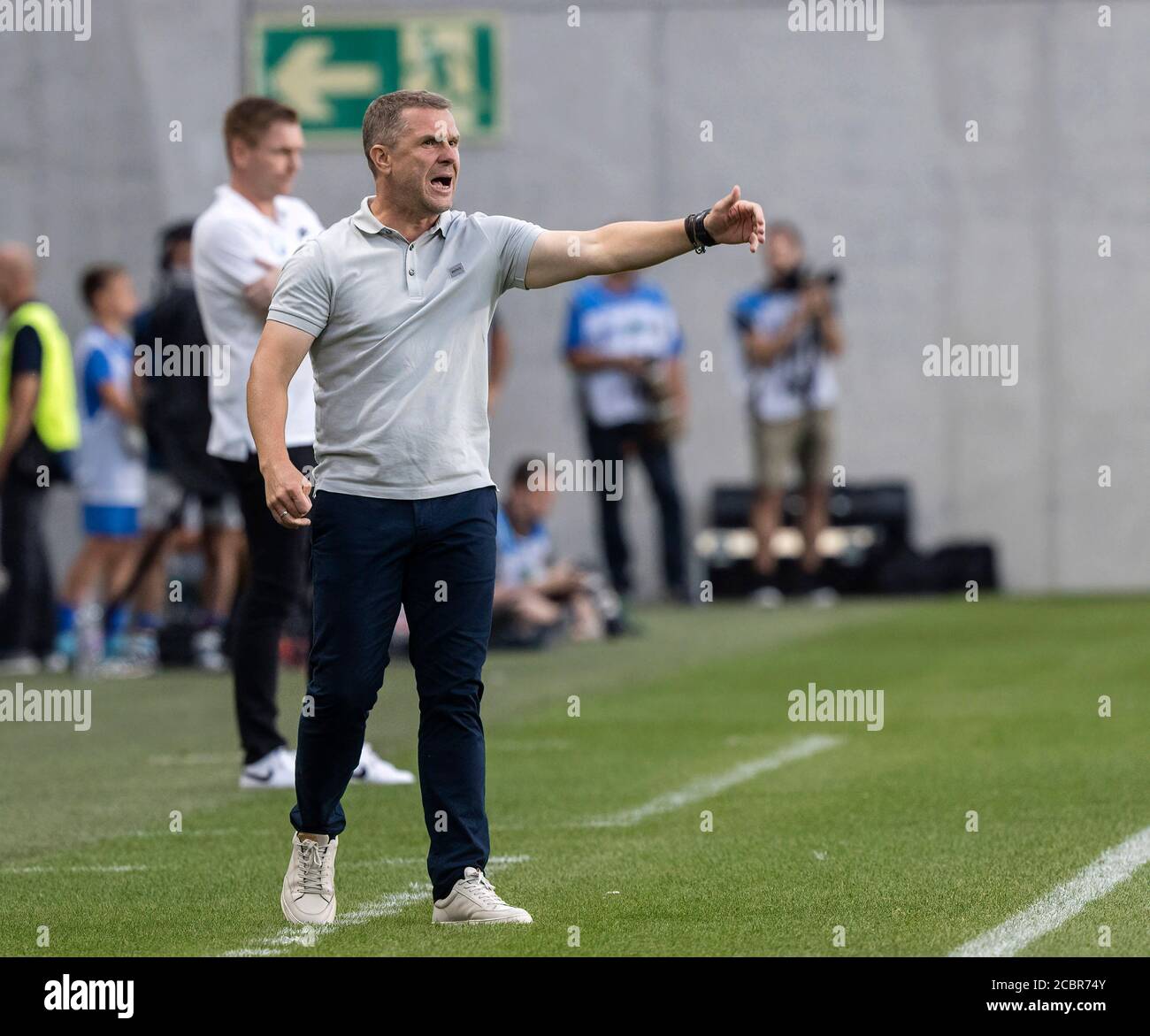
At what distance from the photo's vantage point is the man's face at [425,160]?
5.70 metres

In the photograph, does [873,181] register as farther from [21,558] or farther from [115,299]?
[21,558]

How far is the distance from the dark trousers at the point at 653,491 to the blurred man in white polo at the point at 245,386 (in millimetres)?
8611

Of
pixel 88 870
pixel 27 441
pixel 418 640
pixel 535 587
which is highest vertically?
pixel 27 441

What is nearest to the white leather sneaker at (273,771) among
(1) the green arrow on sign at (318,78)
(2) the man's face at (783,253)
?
(2) the man's face at (783,253)

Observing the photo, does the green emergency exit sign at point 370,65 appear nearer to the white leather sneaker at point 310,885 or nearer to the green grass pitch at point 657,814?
the green grass pitch at point 657,814

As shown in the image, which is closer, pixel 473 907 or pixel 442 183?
pixel 473 907

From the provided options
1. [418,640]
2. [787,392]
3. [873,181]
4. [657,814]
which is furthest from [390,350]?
[873,181]

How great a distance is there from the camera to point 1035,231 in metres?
19.0

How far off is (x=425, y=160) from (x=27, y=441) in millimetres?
8260

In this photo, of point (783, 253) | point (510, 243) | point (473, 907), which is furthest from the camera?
point (783, 253)

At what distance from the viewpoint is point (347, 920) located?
5781mm

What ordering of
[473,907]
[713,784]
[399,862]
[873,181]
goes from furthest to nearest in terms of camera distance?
1. [873,181]
2. [713,784]
3. [399,862]
4. [473,907]

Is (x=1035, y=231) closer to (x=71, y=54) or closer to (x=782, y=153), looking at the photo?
(x=782, y=153)
